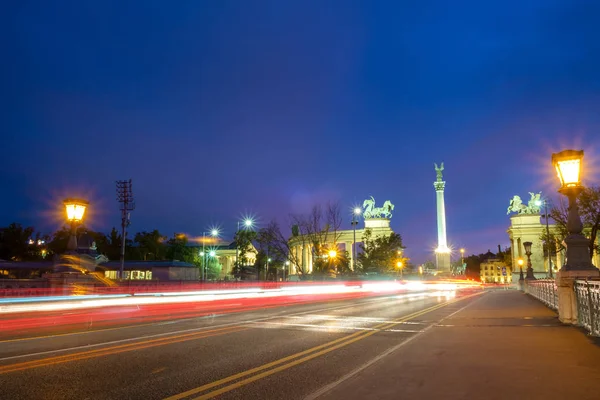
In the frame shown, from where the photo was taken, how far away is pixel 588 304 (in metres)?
11.7

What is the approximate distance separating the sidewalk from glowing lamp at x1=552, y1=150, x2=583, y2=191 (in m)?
4.03

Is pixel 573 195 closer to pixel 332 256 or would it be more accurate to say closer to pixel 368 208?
pixel 332 256

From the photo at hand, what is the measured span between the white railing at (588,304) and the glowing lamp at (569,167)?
2773 millimetres

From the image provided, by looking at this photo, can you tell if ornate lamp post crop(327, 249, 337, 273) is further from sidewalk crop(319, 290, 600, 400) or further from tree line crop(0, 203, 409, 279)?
sidewalk crop(319, 290, 600, 400)

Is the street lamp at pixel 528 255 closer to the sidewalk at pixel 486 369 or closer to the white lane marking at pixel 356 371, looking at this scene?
the sidewalk at pixel 486 369

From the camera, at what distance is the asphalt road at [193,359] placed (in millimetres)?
6605

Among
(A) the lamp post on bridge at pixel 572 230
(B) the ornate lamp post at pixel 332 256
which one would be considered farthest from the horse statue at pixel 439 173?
(A) the lamp post on bridge at pixel 572 230

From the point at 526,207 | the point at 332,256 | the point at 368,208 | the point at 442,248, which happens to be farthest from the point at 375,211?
the point at 332,256

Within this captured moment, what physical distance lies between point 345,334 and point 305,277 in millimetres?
47482

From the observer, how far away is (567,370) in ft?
24.3

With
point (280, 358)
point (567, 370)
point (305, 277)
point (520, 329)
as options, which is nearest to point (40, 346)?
point (280, 358)

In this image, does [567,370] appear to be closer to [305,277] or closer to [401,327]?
[401,327]

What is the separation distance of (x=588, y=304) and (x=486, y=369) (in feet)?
18.9

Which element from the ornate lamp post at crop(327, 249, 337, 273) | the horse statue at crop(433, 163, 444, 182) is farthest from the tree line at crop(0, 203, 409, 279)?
the horse statue at crop(433, 163, 444, 182)
